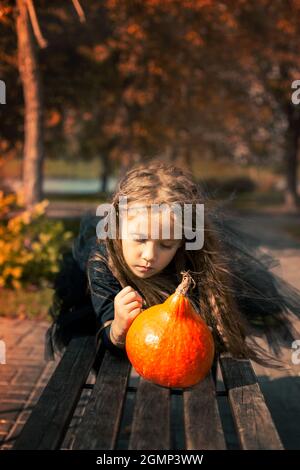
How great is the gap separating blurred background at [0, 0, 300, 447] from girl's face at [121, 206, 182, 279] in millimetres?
2942

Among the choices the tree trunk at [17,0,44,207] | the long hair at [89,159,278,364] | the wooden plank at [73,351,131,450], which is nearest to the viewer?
the wooden plank at [73,351,131,450]

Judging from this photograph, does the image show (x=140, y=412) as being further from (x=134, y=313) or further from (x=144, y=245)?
(x=144, y=245)

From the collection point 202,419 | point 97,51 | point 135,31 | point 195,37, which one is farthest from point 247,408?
point 97,51

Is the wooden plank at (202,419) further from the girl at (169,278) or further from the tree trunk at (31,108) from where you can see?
the tree trunk at (31,108)

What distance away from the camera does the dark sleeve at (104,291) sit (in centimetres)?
238

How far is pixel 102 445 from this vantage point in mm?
1606

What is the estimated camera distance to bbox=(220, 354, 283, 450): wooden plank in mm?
1652

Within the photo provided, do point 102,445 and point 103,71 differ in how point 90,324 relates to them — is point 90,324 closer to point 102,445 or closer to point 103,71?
point 102,445

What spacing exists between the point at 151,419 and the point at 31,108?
20.2ft

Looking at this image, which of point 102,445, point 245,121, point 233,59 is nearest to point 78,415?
point 102,445

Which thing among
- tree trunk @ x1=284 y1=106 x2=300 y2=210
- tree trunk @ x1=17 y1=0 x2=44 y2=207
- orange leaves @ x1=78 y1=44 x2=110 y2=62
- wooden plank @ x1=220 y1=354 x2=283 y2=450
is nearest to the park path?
wooden plank @ x1=220 y1=354 x2=283 y2=450

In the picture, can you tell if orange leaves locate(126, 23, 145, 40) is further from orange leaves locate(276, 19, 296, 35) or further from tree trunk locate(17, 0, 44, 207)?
tree trunk locate(17, 0, 44, 207)

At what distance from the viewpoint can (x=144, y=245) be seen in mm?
2215
